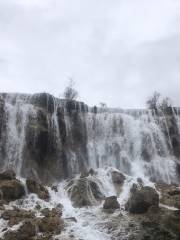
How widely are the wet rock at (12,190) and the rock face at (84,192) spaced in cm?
387

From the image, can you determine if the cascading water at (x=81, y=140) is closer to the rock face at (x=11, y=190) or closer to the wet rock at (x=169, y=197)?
the wet rock at (x=169, y=197)

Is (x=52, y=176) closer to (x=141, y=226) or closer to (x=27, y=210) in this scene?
(x=27, y=210)

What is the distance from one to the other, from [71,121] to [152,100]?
23.2 meters

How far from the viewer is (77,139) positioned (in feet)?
145

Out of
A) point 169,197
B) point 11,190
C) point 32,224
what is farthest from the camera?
point 169,197

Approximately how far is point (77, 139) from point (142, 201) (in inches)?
776

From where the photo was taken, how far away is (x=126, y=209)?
2595cm

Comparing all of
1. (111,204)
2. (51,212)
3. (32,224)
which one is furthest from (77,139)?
(32,224)

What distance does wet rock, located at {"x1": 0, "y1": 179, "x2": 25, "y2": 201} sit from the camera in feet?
91.6

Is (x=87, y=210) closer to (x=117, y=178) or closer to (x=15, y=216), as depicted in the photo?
(x=15, y=216)

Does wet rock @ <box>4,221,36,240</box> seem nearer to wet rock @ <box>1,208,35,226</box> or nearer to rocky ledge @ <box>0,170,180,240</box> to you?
rocky ledge @ <box>0,170,180,240</box>

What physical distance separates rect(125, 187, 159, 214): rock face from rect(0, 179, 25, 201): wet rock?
7.73 m

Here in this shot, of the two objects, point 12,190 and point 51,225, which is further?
point 12,190

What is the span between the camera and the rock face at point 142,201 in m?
25.1
